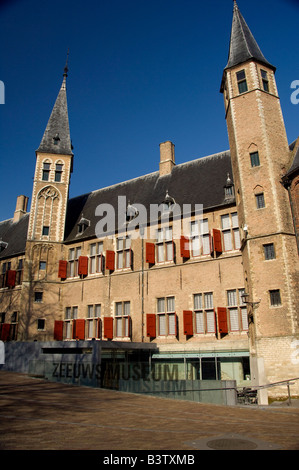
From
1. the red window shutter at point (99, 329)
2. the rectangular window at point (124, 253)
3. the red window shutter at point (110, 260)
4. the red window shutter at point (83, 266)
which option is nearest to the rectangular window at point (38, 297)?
the red window shutter at point (83, 266)

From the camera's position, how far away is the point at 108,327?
18.3 meters

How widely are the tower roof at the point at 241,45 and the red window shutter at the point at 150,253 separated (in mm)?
10319

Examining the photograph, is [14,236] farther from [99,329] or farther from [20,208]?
[99,329]

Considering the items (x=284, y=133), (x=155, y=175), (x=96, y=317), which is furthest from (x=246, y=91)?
(x=96, y=317)

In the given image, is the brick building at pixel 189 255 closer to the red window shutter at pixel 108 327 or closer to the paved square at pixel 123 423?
the red window shutter at pixel 108 327

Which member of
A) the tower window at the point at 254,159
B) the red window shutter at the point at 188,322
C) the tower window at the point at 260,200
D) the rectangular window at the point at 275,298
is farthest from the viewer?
the red window shutter at the point at 188,322

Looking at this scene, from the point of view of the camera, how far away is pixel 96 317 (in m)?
19.7

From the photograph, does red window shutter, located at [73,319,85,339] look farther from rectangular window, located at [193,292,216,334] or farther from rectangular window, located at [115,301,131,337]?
rectangular window, located at [193,292,216,334]

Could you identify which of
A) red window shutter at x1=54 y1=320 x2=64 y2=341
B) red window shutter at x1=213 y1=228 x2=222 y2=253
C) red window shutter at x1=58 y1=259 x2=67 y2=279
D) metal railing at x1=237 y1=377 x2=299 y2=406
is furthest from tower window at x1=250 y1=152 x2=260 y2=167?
red window shutter at x1=54 y1=320 x2=64 y2=341

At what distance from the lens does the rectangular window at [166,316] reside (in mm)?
17297

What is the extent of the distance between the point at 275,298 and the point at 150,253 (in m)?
6.81
